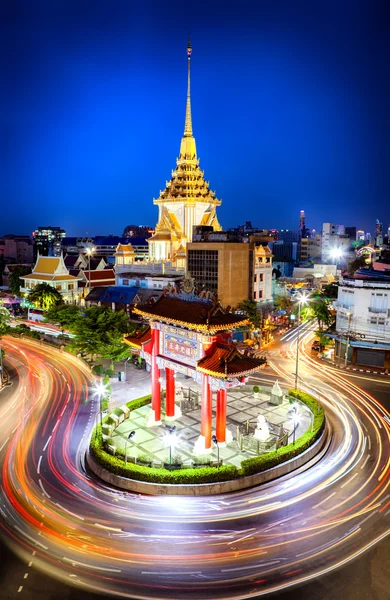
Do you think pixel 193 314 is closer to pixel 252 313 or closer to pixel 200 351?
pixel 200 351

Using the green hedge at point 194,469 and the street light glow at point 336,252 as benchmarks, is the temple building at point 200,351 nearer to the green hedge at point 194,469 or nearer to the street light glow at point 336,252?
the green hedge at point 194,469

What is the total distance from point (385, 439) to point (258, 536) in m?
13.7

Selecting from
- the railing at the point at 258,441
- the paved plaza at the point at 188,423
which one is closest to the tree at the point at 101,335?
the paved plaza at the point at 188,423

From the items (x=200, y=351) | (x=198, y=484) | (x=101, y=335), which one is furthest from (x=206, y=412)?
(x=101, y=335)

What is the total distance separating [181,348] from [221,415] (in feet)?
15.1

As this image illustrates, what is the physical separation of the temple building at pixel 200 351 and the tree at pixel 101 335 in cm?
1199

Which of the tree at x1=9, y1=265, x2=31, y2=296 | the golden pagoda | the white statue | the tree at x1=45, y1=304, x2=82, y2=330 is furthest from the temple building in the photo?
the tree at x1=9, y1=265, x2=31, y2=296

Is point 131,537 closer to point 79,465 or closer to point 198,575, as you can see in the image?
point 198,575

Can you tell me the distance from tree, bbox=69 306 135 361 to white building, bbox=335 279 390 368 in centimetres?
2347

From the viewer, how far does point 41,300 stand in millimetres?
66438

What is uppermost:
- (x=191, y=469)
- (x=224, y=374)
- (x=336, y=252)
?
(x=336, y=252)

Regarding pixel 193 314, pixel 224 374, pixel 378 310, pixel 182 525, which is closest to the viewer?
pixel 182 525

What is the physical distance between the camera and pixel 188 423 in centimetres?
3067

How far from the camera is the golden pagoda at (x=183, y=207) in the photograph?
7838cm
